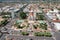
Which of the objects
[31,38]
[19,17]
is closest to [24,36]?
[31,38]

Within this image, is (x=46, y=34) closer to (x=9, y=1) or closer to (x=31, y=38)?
(x=31, y=38)

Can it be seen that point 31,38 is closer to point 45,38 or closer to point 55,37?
point 45,38

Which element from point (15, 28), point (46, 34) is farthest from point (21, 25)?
point (46, 34)

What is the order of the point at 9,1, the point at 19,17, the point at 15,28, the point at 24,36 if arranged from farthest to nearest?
the point at 9,1 → the point at 19,17 → the point at 15,28 → the point at 24,36

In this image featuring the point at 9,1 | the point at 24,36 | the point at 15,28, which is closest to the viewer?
the point at 24,36

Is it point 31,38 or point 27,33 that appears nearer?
point 31,38

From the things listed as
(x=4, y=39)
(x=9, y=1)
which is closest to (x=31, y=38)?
(x=4, y=39)

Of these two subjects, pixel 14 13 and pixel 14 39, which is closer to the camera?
pixel 14 39

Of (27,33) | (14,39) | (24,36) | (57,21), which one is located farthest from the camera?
(57,21)

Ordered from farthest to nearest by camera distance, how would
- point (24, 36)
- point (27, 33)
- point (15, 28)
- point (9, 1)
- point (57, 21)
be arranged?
point (9, 1)
point (57, 21)
point (15, 28)
point (27, 33)
point (24, 36)
